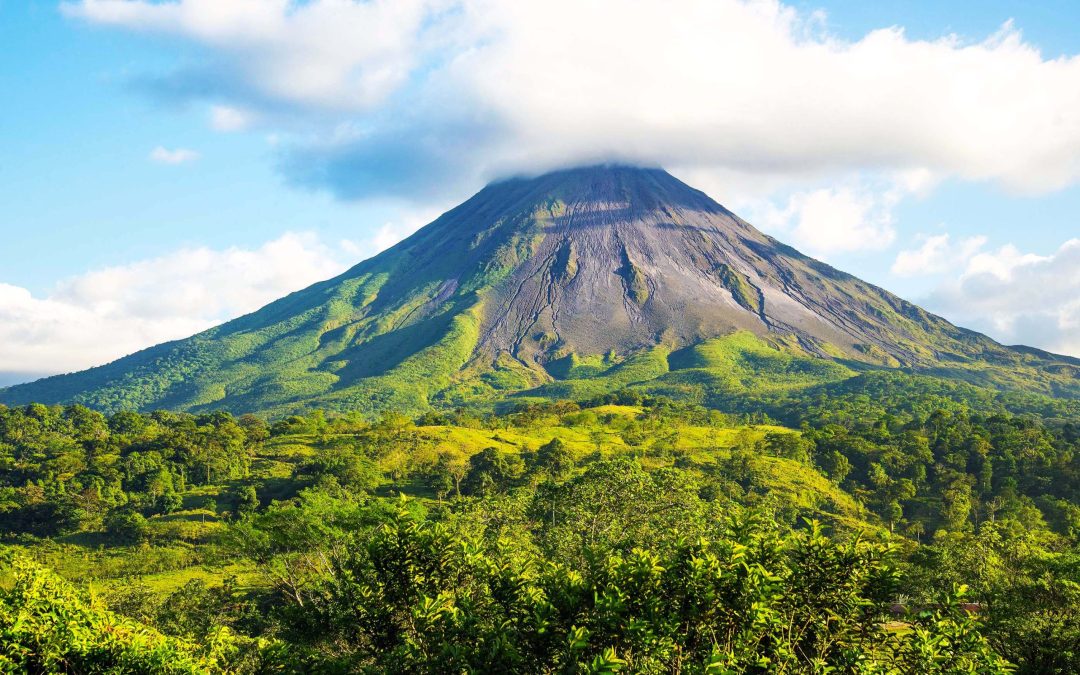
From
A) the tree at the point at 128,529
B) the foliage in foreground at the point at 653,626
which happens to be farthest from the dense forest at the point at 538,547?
the tree at the point at 128,529

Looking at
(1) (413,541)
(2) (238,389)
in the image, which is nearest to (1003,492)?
(1) (413,541)

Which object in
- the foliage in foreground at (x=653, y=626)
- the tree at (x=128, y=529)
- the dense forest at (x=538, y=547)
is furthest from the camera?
the tree at (x=128, y=529)

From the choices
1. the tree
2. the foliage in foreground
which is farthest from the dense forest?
the tree

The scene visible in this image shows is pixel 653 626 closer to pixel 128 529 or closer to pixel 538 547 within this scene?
pixel 538 547

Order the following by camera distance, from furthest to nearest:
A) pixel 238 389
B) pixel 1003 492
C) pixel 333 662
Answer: pixel 238 389 < pixel 1003 492 < pixel 333 662

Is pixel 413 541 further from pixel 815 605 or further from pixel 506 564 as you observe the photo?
pixel 815 605

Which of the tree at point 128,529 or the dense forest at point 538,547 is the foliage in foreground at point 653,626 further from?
the tree at point 128,529

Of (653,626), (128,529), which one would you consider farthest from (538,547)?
(128,529)

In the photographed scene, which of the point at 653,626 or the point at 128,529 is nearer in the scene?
the point at 653,626
